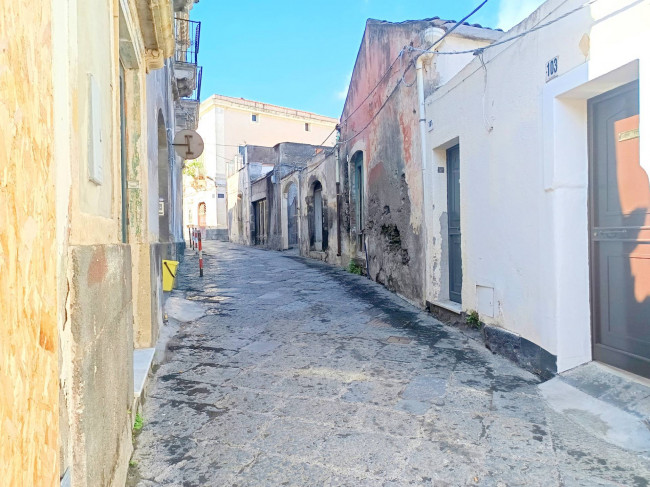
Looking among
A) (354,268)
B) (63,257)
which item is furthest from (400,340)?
(354,268)

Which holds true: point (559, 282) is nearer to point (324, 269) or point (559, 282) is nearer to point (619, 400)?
point (619, 400)

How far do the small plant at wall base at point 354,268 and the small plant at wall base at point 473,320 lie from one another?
5035 millimetres

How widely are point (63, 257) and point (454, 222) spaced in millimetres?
4590

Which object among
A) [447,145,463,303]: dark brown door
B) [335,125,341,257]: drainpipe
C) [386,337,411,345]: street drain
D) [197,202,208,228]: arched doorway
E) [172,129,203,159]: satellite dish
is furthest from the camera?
[197,202,208,228]: arched doorway

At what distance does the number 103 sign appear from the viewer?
3.07 m

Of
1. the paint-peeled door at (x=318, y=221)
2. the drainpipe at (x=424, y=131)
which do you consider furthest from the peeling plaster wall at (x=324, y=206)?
the drainpipe at (x=424, y=131)

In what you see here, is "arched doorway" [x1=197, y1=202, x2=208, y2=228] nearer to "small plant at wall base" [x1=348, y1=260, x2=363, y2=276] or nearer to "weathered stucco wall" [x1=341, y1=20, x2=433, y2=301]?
"small plant at wall base" [x1=348, y1=260, x2=363, y2=276]

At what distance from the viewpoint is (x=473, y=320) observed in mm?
4340

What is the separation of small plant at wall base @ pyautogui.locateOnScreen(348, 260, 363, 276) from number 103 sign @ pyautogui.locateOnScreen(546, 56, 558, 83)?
259 inches

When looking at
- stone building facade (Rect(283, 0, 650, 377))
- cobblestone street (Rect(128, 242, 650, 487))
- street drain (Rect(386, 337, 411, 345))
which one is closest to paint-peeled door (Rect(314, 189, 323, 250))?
stone building facade (Rect(283, 0, 650, 377))

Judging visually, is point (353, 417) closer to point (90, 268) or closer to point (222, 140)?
point (90, 268)

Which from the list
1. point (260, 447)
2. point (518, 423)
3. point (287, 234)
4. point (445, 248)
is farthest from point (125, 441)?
point (287, 234)

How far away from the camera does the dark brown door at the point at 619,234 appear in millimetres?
2697

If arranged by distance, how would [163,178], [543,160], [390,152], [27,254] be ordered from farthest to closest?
1. [390,152]
2. [163,178]
3. [543,160]
4. [27,254]
